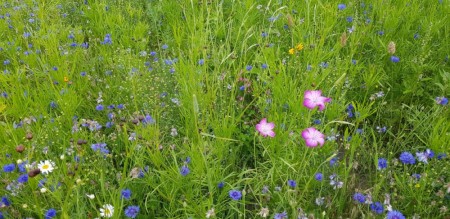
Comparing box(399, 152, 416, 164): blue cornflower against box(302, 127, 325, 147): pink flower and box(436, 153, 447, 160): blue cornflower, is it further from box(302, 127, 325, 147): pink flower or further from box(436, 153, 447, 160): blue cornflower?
box(302, 127, 325, 147): pink flower

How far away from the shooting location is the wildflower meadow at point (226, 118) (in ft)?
5.60

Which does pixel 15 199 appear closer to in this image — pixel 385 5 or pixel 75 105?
pixel 75 105

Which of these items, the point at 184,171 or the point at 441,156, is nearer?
the point at 184,171

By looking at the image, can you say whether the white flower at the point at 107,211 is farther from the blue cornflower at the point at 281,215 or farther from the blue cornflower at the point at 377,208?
the blue cornflower at the point at 377,208

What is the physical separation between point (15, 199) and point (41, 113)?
2.40 ft

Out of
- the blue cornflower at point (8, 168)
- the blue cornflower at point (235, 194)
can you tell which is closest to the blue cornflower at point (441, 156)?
the blue cornflower at point (235, 194)

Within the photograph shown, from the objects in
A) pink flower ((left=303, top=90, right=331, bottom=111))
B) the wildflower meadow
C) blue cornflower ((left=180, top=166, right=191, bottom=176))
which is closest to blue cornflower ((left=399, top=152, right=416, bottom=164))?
the wildflower meadow

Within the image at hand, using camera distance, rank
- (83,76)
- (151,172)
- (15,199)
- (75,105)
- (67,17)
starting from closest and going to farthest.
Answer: (15,199) → (151,172) → (75,105) → (83,76) → (67,17)

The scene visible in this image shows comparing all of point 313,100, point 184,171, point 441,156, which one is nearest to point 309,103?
point 313,100

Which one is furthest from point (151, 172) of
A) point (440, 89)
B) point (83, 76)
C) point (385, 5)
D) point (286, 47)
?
point (385, 5)

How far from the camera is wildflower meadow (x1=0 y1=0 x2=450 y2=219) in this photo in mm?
1707

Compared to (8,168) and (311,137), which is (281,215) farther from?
(8,168)

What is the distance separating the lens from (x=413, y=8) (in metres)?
2.94

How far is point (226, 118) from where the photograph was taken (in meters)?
1.96
